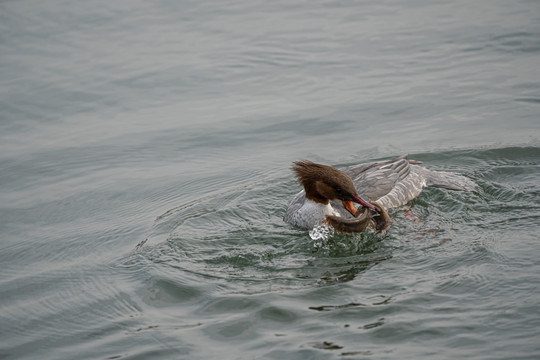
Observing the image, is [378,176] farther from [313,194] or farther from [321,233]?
[321,233]

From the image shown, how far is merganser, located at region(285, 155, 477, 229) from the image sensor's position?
816 cm

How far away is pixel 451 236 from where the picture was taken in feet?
24.7

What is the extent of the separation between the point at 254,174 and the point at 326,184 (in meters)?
1.80

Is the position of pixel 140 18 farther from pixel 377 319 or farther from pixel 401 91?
pixel 377 319

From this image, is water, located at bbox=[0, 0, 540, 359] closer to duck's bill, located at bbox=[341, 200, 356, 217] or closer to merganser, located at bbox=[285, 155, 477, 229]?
merganser, located at bbox=[285, 155, 477, 229]

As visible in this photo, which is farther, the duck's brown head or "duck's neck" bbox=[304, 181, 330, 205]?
"duck's neck" bbox=[304, 181, 330, 205]

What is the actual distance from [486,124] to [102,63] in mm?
7590

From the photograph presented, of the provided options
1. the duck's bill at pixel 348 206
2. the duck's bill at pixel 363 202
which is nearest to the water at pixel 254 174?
the duck's bill at pixel 363 202

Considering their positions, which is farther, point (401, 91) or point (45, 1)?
point (45, 1)

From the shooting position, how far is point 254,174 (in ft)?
32.0

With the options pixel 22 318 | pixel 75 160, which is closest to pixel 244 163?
pixel 75 160

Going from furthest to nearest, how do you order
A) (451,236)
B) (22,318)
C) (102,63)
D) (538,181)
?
1. (102,63)
2. (538,181)
3. (451,236)
4. (22,318)

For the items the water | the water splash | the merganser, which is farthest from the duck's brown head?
the water

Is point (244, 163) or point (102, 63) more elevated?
point (102, 63)
